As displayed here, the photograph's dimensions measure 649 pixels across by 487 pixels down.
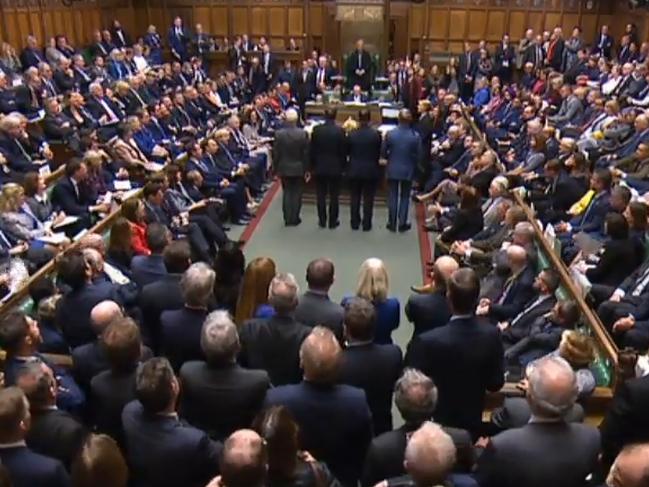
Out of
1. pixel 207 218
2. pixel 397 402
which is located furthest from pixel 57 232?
pixel 397 402

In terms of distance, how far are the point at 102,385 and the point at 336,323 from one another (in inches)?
51.9

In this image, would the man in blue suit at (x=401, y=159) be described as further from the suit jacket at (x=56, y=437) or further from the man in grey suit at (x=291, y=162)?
the suit jacket at (x=56, y=437)

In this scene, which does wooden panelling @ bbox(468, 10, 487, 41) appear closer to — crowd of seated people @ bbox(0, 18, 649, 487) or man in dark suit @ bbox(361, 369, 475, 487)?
crowd of seated people @ bbox(0, 18, 649, 487)

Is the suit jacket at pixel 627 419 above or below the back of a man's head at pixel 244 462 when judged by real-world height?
below

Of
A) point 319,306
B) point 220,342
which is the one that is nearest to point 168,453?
point 220,342

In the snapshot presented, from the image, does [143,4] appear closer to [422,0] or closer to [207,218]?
[422,0]

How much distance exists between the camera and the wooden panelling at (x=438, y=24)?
18.1 meters

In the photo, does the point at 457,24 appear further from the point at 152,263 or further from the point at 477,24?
the point at 152,263

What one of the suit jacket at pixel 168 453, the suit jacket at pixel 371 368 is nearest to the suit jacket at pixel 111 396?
the suit jacket at pixel 168 453

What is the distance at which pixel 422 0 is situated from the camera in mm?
18000

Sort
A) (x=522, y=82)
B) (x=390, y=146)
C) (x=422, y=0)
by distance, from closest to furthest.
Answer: (x=390, y=146) < (x=522, y=82) < (x=422, y=0)

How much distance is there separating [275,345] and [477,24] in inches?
638

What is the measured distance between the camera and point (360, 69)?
15.6 metres

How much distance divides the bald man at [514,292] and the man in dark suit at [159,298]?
2232mm
